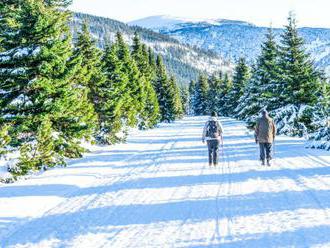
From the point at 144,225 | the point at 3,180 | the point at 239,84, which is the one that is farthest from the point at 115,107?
the point at 239,84

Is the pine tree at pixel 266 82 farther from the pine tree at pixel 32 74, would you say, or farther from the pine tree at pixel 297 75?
the pine tree at pixel 32 74

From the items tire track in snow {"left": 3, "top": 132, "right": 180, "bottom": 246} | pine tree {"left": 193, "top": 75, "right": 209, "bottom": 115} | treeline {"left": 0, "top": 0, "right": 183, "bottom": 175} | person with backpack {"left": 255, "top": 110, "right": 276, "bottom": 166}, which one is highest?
treeline {"left": 0, "top": 0, "right": 183, "bottom": 175}

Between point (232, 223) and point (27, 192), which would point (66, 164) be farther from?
point (232, 223)

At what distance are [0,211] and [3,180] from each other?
14.7 feet

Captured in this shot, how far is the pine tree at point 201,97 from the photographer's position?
374 ft

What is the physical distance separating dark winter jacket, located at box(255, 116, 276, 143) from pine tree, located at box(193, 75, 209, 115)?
9651 cm

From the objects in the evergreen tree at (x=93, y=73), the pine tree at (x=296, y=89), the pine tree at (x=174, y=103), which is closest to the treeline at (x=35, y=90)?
the evergreen tree at (x=93, y=73)

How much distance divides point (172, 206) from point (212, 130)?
25.1 ft

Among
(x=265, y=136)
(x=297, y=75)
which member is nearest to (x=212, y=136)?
(x=265, y=136)

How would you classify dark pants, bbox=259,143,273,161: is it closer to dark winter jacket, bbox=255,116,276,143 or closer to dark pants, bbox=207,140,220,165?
dark winter jacket, bbox=255,116,276,143

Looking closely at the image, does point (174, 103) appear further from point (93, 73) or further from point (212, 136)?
point (212, 136)

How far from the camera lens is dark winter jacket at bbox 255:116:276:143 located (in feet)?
56.8

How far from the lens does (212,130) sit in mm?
17719

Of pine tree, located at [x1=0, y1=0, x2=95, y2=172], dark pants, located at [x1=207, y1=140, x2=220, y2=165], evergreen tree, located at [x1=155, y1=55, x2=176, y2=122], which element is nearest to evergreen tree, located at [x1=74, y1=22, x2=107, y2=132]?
pine tree, located at [x1=0, y1=0, x2=95, y2=172]
